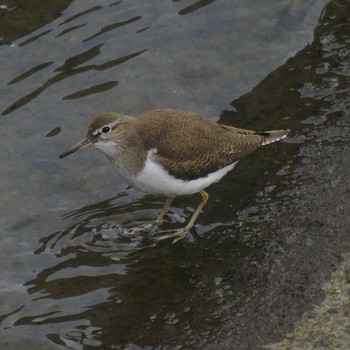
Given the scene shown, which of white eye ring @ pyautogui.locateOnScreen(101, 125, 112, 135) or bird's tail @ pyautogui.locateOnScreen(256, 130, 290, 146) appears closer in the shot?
white eye ring @ pyautogui.locateOnScreen(101, 125, 112, 135)

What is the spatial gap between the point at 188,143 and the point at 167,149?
0.72 feet

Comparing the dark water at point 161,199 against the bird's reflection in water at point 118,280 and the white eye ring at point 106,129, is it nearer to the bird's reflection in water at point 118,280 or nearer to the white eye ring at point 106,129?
the bird's reflection in water at point 118,280

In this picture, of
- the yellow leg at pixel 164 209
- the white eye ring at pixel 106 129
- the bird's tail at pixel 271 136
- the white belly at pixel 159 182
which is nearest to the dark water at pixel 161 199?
the yellow leg at pixel 164 209

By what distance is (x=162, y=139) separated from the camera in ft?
24.4

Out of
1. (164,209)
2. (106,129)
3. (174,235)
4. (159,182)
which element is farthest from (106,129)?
(174,235)

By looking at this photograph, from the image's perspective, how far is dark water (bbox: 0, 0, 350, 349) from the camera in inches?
256

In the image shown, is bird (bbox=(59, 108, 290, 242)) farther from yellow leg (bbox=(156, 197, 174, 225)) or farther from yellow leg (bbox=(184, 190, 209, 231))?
yellow leg (bbox=(156, 197, 174, 225))

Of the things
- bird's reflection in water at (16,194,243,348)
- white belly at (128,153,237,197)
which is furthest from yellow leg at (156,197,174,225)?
white belly at (128,153,237,197)

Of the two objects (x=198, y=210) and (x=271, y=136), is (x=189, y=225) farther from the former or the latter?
(x=271, y=136)

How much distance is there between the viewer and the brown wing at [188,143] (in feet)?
24.3

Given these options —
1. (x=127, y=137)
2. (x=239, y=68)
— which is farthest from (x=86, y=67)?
(x=127, y=137)

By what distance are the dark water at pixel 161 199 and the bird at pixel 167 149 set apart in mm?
468

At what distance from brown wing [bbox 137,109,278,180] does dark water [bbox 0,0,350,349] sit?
0.50 metres

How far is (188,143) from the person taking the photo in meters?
7.51
